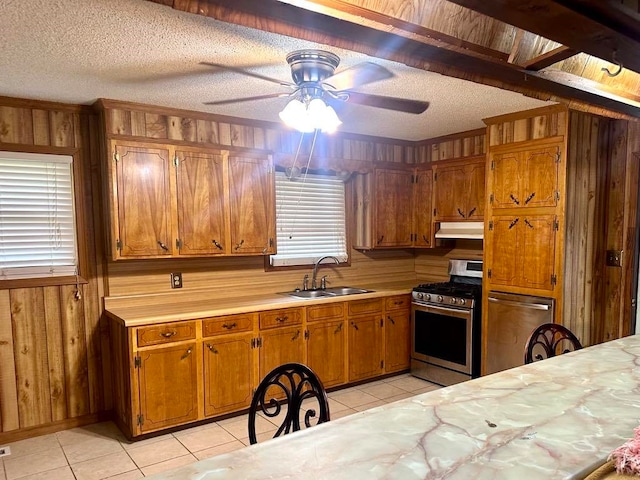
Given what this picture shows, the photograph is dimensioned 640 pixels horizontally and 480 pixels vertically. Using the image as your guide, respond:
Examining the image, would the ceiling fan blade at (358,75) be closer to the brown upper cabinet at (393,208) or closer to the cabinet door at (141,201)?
the cabinet door at (141,201)

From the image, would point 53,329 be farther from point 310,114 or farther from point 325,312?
point 310,114

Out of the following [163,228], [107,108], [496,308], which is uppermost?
[107,108]

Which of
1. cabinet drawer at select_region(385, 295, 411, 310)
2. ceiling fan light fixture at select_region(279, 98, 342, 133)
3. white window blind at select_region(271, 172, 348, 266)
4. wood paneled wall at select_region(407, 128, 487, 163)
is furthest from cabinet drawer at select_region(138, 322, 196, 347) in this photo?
wood paneled wall at select_region(407, 128, 487, 163)

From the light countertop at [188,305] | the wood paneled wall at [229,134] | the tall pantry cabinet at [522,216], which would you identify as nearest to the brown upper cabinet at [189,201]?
the wood paneled wall at [229,134]

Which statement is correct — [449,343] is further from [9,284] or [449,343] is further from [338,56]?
[9,284]

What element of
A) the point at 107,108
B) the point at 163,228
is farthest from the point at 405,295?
the point at 107,108

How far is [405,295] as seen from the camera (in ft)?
14.3

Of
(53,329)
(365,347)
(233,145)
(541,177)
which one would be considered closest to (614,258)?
(541,177)

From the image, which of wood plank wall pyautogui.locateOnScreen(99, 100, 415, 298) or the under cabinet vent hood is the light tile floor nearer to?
wood plank wall pyautogui.locateOnScreen(99, 100, 415, 298)

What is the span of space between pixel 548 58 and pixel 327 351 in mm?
3059

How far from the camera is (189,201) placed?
11.4 feet

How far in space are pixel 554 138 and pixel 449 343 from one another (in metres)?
1.98

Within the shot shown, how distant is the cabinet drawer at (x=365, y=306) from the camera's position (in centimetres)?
402

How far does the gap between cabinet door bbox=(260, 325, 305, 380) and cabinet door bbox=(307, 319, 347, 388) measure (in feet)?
0.34
